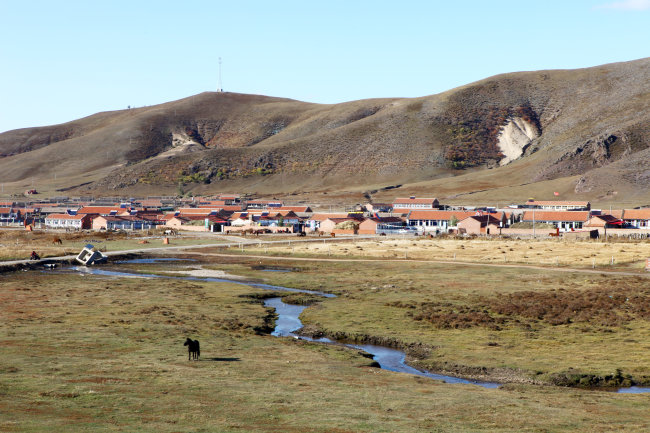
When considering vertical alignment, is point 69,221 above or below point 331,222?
below

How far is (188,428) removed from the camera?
2289 cm

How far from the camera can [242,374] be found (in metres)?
32.7

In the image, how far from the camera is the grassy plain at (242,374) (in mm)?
24500

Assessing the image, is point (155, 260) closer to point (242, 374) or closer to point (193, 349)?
point (193, 349)

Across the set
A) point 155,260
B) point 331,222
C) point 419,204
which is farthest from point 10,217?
point 155,260

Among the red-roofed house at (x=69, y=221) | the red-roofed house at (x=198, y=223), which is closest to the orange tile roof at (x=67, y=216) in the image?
the red-roofed house at (x=69, y=221)

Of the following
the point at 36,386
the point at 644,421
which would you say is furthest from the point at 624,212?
the point at 36,386

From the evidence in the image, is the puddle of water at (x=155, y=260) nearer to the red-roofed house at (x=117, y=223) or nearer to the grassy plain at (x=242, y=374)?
the grassy plain at (x=242, y=374)

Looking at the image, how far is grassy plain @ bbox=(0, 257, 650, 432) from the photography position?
2450 cm

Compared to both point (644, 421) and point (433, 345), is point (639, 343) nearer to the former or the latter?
point (433, 345)

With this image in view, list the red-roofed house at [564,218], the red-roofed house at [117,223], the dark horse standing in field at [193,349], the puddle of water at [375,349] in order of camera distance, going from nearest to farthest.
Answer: the dark horse standing in field at [193,349] < the puddle of water at [375,349] < the red-roofed house at [564,218] < the red-roofed house at [117,223]

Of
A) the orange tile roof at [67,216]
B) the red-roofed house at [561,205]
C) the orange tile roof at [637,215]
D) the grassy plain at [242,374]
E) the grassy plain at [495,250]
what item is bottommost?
the grassy plain at [242,374]

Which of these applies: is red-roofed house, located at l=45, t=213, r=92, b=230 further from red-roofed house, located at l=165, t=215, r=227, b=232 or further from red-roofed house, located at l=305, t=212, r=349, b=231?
red-roofed house, located at l=305, t=212, r=349, b=231

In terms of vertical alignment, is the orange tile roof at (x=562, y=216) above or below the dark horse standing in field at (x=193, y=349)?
above
